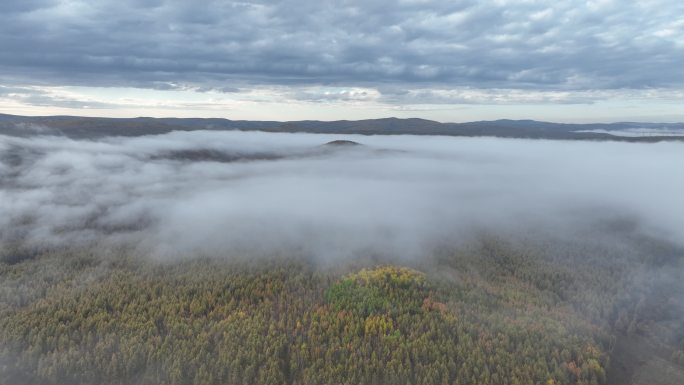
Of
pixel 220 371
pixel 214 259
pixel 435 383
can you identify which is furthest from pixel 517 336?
pixel 214 259

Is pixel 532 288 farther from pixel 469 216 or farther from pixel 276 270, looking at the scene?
pixel 469 216

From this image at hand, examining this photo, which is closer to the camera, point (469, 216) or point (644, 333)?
point (644, 333)

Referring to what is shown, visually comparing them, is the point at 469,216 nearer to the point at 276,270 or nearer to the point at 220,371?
the point at 276,270

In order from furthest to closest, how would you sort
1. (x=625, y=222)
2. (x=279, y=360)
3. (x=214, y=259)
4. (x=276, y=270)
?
(x=625, y=222) → (x=214, y=259) → (x=276, y=270) → (x=279, y=360)

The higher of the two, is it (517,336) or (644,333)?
(517,336)

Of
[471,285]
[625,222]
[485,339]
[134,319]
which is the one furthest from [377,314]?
[625,222]

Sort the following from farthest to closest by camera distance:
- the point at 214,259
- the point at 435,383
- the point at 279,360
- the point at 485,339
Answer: the point at 214,259 → the point at 485,339 → the point at 279,360 → the point at 435,383

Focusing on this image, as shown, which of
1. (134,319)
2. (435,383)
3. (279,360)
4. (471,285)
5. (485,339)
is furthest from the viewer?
(471,285)

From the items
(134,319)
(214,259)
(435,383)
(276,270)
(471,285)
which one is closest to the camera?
(435,383)

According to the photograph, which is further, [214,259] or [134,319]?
[214,259]
